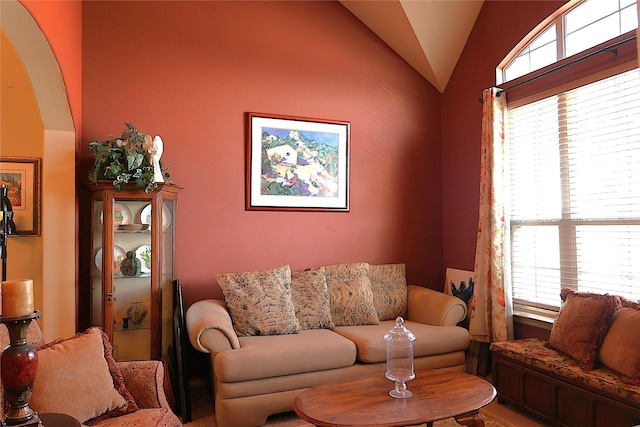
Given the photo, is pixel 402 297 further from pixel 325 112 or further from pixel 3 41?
pixel 3 41

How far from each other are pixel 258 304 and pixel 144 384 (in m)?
1.29

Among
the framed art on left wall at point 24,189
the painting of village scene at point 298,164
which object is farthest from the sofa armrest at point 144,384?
the framed art on left wall at point 24,189

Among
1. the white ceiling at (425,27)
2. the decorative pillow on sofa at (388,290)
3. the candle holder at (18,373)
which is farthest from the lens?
the decorative pillow on sofa at (388,290)

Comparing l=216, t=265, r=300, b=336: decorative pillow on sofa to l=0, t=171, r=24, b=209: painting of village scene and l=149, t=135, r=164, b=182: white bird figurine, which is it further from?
l=0, t=171, r=24, b=209: painting of village scene

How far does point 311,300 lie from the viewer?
374 cm

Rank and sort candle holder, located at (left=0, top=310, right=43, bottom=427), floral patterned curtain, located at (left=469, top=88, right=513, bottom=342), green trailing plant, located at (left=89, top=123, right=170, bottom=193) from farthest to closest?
1. floral patterned curtain, located at (left=469, top=88, right=513, bottom=342)
2. green trailing plant, located at (left=89, top=123, right=170, bottom=193)
3. candle holder, located at (left=0, top=310, right=43, bottom=427)

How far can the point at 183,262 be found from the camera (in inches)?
148

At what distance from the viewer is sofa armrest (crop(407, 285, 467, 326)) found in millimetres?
3754

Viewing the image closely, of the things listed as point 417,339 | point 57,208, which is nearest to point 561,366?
point 417,339

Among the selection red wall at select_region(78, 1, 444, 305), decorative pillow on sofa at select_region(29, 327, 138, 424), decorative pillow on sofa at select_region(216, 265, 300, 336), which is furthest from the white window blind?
decorative pillow on sofa at select_region(29, 327, 138, 424)

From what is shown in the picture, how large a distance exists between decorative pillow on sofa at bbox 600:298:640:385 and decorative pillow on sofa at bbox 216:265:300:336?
6.73 feet

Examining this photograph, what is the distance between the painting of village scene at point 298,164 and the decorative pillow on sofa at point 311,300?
2.30 ft

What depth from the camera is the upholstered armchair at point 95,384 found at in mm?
1932

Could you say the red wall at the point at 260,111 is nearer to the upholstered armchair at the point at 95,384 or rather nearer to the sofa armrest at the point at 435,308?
the sofa armrest at the point at 435,308
